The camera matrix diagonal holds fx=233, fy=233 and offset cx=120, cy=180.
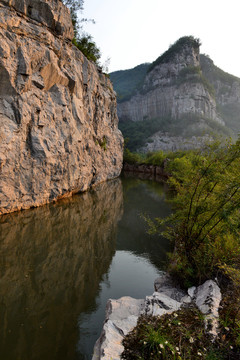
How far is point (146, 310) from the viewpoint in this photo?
455 centimetres

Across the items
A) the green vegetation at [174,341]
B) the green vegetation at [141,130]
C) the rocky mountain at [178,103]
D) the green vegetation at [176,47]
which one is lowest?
the green vegetation at [141,130]

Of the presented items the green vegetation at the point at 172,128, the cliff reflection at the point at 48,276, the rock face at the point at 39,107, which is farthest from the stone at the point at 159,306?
the green vegetation at the point at 172,128

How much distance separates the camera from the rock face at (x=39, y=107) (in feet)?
42.2

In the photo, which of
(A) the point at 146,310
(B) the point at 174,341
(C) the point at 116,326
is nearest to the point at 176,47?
(A) the point at 146,310

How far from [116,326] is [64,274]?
11.8 ft

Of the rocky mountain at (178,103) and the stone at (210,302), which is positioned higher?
the rocky mountain at (178,103)

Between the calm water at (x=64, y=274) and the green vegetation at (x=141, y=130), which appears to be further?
the green vegetation at (x=141, y=130)

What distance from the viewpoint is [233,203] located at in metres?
5.36

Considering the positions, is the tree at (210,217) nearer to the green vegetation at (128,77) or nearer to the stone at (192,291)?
the stone at (192,291)

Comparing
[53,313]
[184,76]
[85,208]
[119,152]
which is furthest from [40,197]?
[184,76]

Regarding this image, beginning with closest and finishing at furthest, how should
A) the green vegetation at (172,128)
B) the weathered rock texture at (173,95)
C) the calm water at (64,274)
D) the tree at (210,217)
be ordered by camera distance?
the calm water at (64,274) < the tree at (210,217) < the green vegetation at (172,128) < the weathered rock texture at (173,95)

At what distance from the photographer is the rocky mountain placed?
3612 inches

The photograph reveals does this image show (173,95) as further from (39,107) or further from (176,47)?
(39,107)

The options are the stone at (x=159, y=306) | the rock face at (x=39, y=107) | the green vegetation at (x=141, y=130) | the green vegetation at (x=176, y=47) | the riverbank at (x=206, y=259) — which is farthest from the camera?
the green vegetation at (x=176, y=47)
